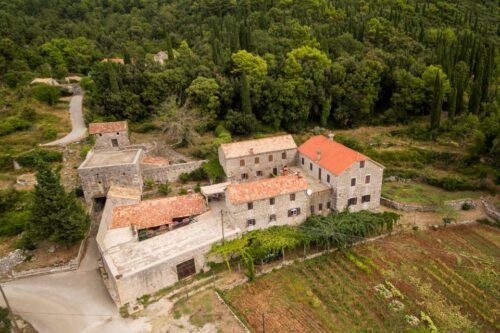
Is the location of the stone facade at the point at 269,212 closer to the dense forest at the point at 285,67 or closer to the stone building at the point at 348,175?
the stone building at the point at 348,175

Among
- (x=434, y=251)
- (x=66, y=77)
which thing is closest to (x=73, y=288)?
(x=434, y=251)

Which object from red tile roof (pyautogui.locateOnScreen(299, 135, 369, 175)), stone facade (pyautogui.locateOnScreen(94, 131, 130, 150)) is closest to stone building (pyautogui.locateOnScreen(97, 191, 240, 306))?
stone facade (pyautogui.locateOnScreen(94, 131, 130, 150))

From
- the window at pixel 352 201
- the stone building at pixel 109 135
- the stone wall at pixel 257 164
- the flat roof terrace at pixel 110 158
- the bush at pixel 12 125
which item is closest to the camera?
the window at pixel 352 201

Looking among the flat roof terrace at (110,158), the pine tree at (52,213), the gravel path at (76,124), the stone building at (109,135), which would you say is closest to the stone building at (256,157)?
the flat roof terrace at (110,158)

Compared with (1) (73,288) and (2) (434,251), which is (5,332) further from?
(2) (434,251)

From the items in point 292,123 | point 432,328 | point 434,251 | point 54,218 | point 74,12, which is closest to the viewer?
point 432,328

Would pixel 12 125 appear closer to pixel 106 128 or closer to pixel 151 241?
pixel 106 128

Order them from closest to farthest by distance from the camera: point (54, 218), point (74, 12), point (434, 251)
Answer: point (54, 218)
point (434, 251)
point (74, 12)
